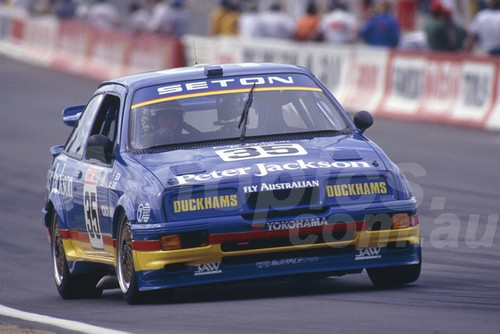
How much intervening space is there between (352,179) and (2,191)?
33.5 feet

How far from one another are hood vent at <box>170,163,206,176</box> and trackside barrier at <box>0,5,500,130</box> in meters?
5.87

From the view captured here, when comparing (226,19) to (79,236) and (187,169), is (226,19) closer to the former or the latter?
(79,236)

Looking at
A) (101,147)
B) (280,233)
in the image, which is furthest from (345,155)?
(101,147)

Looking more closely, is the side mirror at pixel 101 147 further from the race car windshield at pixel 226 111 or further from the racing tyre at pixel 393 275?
the racing tyre at pixel 393 275

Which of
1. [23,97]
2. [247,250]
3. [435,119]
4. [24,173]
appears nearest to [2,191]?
[24,173]

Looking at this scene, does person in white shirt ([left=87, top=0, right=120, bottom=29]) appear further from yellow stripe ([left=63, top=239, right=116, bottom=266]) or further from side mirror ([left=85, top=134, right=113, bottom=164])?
side mirror ([left=85, top=134, right=113, bottom=164])

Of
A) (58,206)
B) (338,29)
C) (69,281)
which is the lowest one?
(338,29)

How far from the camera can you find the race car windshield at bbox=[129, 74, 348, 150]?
9555 millimetres

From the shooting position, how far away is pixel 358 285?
31.9ft

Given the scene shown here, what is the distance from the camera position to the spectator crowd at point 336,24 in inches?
965

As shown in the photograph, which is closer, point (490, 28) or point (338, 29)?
point (490, 28)

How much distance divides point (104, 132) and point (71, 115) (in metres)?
1.49

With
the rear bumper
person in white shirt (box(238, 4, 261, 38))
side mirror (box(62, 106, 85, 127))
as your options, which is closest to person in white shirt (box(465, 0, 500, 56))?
person in white shirt (box(238, 4, 261, 38))

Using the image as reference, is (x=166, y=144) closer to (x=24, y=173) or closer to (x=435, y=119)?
(x=24, y=173)
